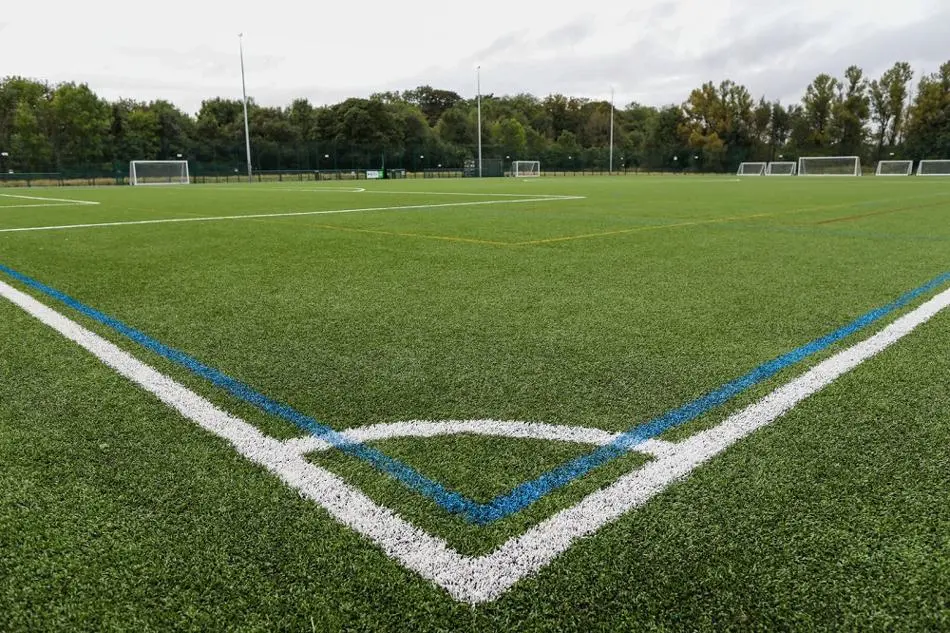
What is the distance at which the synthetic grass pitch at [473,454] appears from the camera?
57.1 inches

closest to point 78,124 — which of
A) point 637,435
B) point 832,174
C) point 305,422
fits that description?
point 832,174

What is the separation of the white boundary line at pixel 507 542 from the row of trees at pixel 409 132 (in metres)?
46.4

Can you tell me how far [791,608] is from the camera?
1404 mm

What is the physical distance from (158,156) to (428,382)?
63465mm

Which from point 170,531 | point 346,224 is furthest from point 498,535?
point 346,224

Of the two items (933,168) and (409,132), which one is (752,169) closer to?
(933,168)

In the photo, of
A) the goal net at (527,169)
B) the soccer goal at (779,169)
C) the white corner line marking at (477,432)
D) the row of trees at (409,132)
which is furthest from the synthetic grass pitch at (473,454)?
the soccer goal at (779,169)

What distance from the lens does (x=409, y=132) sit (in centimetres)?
7812

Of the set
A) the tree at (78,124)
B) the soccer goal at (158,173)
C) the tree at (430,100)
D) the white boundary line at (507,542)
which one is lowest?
the white boundary line at (507,542)

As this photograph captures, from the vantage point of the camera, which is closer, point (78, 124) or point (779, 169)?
point (78, 124)

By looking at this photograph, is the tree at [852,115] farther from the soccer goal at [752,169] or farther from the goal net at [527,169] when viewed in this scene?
the goal net at [527,169]

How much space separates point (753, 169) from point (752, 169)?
0.16 m

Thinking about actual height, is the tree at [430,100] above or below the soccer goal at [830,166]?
above

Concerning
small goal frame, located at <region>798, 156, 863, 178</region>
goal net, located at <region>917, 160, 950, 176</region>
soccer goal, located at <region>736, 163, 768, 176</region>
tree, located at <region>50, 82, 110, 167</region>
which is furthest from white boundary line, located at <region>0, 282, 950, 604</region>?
soccer goal, located at <region>736, 163, 768, 176</region>
